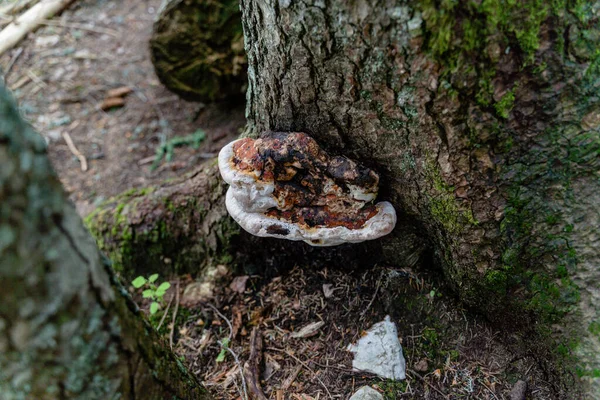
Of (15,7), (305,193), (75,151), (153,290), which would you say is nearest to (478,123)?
(305,193)

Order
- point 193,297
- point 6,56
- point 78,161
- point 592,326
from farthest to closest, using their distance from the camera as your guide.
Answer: point 6,56, point 78,161, point 193,297, point 592,326

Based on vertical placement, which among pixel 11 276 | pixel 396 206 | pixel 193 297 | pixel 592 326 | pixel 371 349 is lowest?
pixel 193 297

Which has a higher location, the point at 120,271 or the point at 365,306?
the point at 365,306

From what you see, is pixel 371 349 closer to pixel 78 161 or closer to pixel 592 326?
pixel 592 326

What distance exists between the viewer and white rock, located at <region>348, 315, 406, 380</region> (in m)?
2.55

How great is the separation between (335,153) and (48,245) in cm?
154

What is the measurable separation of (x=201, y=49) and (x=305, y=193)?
3.62 m

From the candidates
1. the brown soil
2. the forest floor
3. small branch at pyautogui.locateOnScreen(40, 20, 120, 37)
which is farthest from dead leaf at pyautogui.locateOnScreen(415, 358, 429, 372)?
small branch at pyautogui.locateOnScreen(40, 20, 120, 37)

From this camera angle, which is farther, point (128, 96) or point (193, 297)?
point (128, 96)

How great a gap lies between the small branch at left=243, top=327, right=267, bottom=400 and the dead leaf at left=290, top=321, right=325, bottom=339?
223mm

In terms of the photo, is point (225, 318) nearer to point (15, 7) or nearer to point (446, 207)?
point (446, 207)

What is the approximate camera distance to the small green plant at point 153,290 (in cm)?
319

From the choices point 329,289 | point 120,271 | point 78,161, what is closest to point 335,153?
point 329,289

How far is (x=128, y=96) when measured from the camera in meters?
6.43
